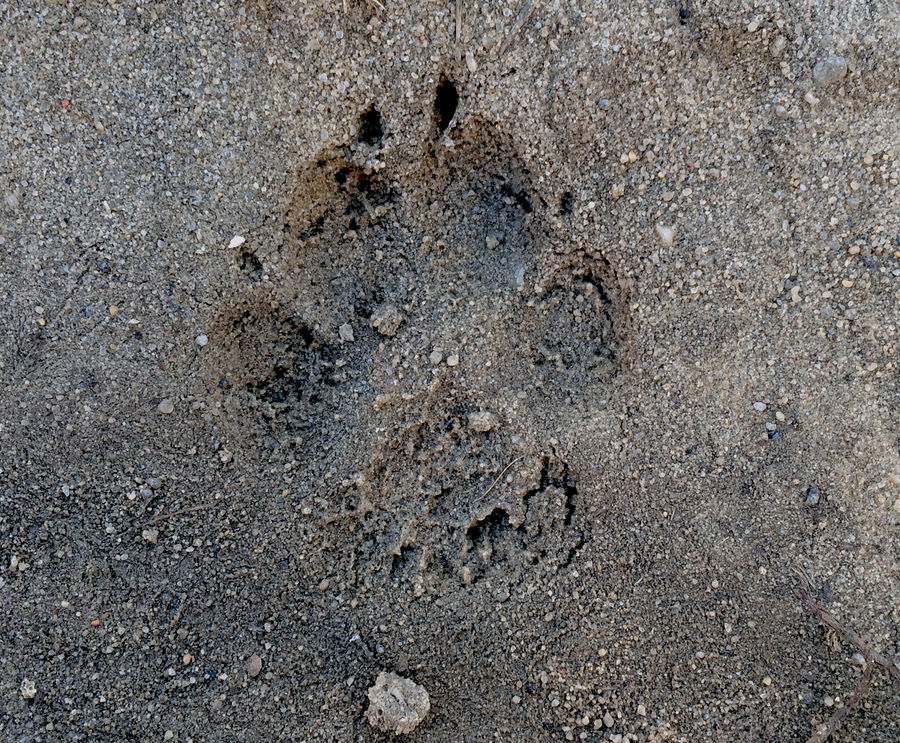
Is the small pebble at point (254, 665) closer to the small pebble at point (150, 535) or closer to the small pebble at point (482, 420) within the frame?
the small pebble at point (150, 535)

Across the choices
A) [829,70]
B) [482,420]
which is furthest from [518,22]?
[482,420]

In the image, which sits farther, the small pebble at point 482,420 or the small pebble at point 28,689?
the small pebble at point 482,420

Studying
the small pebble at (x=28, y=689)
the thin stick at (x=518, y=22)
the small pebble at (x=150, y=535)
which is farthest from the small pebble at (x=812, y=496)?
the small pebble at (x=28, y=689)

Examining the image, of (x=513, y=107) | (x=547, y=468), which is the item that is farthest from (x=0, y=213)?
(x=547, y=468)

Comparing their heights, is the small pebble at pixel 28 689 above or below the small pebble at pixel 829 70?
below

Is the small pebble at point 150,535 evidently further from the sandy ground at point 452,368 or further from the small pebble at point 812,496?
the small pebble at point 812,496

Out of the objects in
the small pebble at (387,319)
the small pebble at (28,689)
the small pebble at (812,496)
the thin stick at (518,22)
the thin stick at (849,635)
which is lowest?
the small pebble at (28,689)
